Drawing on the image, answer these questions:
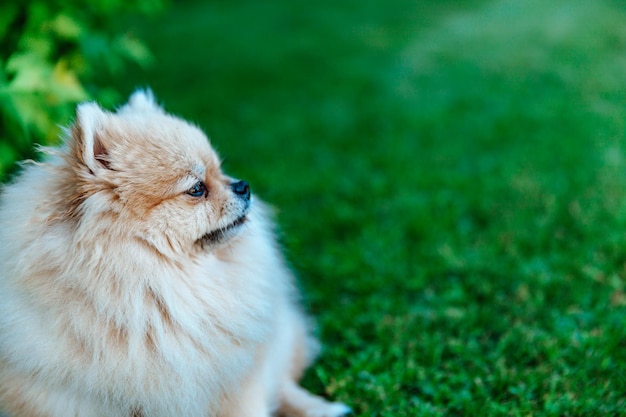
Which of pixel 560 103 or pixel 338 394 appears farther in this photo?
pixel 560 103

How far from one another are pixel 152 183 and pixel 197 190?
0.19m

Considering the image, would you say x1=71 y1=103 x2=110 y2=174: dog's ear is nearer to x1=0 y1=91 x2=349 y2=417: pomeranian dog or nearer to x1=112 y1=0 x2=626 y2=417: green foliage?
x1=0 y1=91 x2=349 y2=417: pomeranian dog

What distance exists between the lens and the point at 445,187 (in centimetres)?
483

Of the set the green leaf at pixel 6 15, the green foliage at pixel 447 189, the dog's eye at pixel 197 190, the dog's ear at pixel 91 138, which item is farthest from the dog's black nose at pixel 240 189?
the green leaf at pixel 6 15

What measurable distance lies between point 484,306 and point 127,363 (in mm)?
2132

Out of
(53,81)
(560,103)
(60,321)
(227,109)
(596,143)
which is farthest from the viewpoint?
(227,109)

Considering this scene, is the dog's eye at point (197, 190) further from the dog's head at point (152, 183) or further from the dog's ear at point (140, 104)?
the dog's ear at point (140, 104)

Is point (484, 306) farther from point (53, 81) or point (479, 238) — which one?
point (53, 81)

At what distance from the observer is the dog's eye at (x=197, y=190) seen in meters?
2.17

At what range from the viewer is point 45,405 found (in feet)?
6.87

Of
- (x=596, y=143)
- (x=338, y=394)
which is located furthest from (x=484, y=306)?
(x=596, y=143)

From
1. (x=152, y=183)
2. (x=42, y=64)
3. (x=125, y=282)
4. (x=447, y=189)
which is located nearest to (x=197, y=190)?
(x=152, y=183)

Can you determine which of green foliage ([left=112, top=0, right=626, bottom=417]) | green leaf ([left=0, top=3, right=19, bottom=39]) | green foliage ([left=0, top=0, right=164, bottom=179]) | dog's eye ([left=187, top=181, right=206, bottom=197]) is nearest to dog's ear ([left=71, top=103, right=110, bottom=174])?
dog's eye ([left=187, top=181, right=206, bottom=197])

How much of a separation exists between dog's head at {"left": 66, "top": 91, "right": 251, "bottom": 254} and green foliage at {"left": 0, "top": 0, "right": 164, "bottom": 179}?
0.71 m
